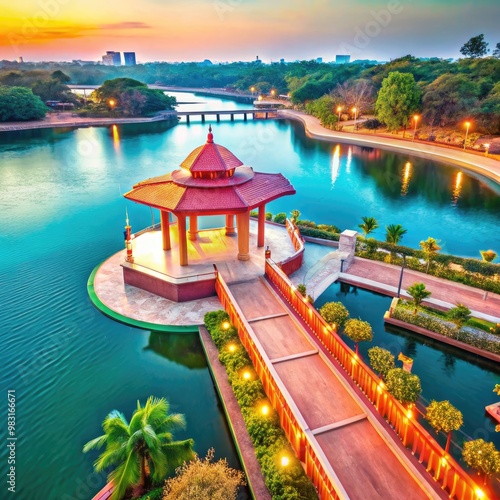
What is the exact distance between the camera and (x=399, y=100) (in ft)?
202

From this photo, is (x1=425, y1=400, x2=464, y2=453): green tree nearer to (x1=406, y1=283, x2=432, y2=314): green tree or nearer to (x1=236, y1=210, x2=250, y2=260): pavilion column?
(x1=406, y1=283, x2=432, y2=314): green tree

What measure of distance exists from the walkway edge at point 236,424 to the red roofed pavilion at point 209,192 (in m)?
5.80

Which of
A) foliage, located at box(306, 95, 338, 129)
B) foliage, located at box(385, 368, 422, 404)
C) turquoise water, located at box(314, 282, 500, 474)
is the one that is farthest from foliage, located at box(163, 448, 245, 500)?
foliage, located at box(306, 95, 338, 129)

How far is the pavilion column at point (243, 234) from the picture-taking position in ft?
66.4

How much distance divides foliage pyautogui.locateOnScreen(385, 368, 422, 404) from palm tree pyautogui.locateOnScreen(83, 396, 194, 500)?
617 centimetres

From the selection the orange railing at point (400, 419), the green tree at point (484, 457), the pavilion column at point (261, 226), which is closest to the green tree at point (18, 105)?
the pavilion column at point (261, 226)

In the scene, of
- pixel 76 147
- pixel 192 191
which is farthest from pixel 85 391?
pixel 76 147

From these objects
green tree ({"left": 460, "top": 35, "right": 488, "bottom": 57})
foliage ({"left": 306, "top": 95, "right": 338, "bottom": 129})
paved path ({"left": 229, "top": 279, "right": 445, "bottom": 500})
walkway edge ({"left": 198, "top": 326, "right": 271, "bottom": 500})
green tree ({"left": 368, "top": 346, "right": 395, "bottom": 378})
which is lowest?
walkway edge ({"left": 198, "top": 326, "right": 271, "bottom": 500})

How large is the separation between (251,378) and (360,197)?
29508mm

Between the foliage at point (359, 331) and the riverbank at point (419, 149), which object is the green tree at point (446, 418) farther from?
the riverbank at point (419, 149)

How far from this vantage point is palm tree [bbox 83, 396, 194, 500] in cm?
962

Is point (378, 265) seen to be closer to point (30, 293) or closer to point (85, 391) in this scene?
point (85, 391)

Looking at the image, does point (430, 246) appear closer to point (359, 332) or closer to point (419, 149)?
point (359, 332)

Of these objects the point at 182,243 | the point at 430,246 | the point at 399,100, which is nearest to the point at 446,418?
the point at 430,246
